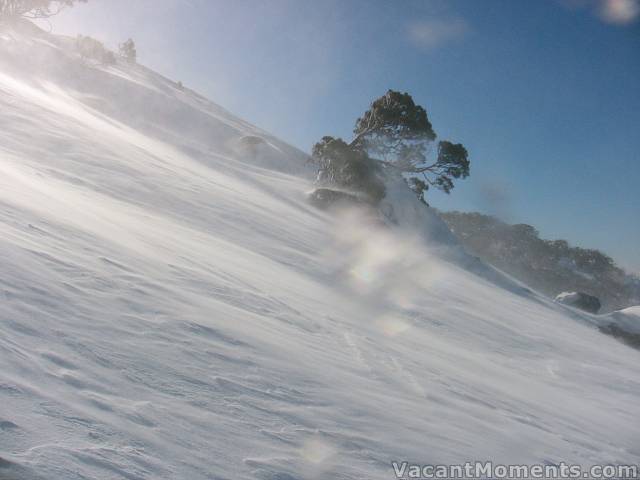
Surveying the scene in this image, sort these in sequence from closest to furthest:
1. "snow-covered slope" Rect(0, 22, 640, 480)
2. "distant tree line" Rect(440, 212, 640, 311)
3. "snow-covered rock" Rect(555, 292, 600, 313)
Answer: "snow-covered slope" Rect(0, 22, 640, 480), "snow-covered rock" Rect(555, 292, 600, 313), "distant tree line" Rect(440, 212, 640, 311)

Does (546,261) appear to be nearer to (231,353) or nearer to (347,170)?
(347,170)

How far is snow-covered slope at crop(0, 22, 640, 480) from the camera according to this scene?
91.3 inches

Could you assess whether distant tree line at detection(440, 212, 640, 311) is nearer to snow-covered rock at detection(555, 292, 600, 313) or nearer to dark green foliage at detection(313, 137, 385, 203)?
snow-covered rock at detection(555, 292, 600, 313)

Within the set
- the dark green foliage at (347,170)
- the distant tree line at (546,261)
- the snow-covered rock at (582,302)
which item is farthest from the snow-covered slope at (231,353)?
the distant tree line at (546,261)

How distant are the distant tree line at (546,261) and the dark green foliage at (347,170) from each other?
24143 mm

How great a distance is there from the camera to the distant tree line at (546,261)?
44.9 meters

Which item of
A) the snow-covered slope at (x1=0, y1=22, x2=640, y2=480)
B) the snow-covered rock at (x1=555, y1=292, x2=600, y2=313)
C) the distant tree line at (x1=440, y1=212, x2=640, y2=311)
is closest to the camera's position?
the snow-covered slope at (x1=0, y1=22, x2=640, y2=480)

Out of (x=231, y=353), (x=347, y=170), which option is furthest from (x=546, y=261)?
(x=231, y=353)

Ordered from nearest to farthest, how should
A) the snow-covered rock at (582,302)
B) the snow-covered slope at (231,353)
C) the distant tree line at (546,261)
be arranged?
the snow-covered slope at (231,353)
the snow-covered rock at (582,302)
the distant tree line at (546,261)

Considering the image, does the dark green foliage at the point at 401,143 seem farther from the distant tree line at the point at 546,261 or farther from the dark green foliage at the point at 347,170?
the distant tree line at the point at 546,261

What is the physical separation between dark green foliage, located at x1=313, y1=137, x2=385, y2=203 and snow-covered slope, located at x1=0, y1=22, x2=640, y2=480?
9.89 metres

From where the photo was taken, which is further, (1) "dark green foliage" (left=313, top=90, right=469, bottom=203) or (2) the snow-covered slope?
(1) "dark green foliage" (left=313, top=90, right=469, bottom=203)

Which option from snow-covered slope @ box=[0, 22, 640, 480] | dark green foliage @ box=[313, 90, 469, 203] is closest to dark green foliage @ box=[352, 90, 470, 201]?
dark green foliage @ box=[313, 90, 469, 203]

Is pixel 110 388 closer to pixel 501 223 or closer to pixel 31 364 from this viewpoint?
pixel 31 364
